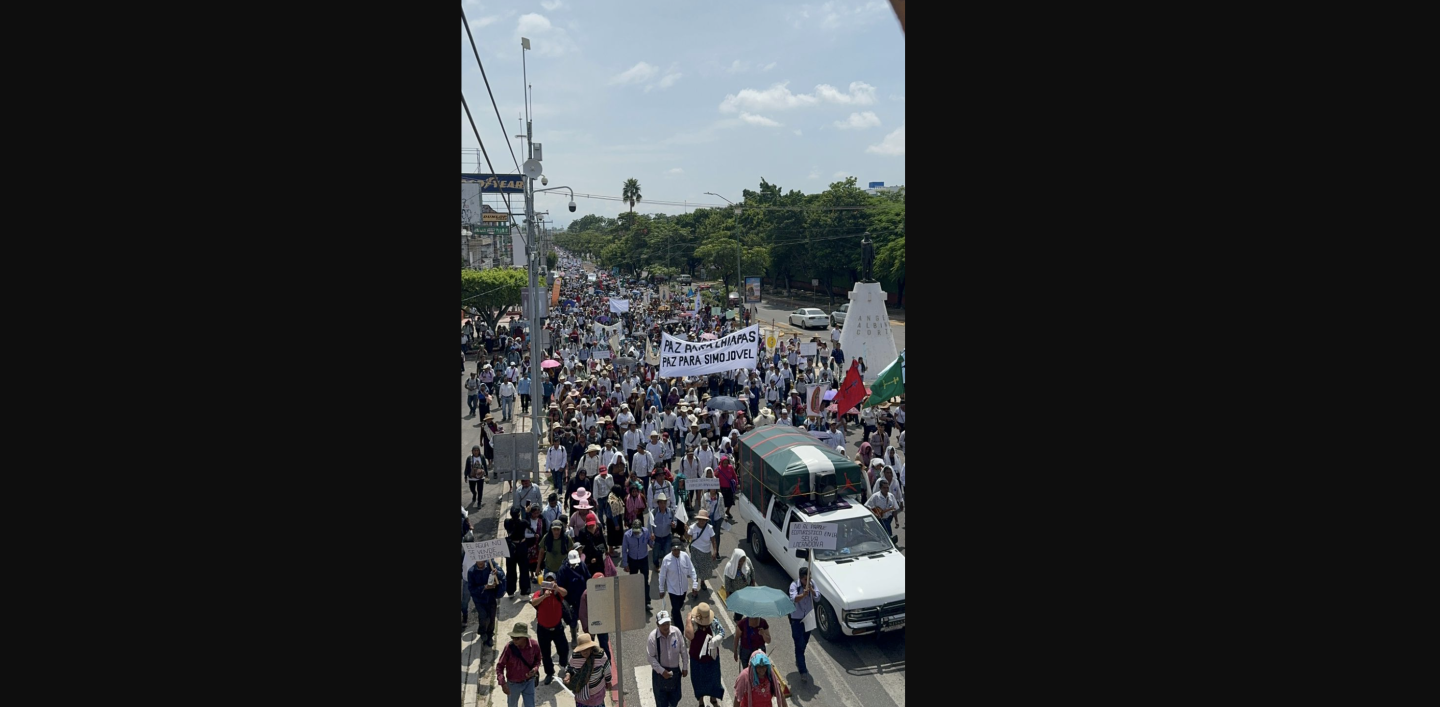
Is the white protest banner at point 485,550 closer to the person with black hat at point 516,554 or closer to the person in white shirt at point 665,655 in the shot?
the person with black hat at point 516,554

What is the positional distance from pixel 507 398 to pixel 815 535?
46.6ft

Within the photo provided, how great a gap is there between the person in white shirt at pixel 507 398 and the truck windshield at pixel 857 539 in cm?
1326

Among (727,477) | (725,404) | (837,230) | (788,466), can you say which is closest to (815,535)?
(788,466)

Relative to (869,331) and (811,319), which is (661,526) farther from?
(811,319)

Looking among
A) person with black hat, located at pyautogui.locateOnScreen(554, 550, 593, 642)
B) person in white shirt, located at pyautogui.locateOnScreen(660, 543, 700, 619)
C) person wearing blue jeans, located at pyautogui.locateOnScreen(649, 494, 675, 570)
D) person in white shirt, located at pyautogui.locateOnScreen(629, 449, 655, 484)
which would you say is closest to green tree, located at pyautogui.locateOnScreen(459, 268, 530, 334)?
person in white shirt, located at pyautogui.locateOnScreen(629, 449, 655, 484)

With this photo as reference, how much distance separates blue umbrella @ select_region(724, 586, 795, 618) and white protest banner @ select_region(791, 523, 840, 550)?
4.03ft

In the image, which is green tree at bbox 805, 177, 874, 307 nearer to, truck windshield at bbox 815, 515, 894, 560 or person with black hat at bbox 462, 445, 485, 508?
person with black hat at bbox 462, 445, 485, 508

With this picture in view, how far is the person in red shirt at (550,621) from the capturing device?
30.7 ft

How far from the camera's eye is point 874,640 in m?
10.6

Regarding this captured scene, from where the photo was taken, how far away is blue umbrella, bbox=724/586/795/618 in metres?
8.83

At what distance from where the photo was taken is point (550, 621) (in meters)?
9.41

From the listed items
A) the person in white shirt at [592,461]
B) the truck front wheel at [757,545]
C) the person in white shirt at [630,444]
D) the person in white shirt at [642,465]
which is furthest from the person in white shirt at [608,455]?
the truck front wheel at [757,545]

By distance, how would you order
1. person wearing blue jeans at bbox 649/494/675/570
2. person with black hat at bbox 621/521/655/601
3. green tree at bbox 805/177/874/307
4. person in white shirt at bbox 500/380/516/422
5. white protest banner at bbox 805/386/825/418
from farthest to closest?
green tree at bbox 805/177/874/307 → person in white shirt at bbox 500/380/516/422 → white protest banner at bbox 805/386/825/418 → person wearing blue jeans at bbox 649/494/675/570 → person with black hat at bbox 621/521/655/601

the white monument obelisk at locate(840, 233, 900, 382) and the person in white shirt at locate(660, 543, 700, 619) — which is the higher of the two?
the white monument obelisk at locate(840, 233, 900, 382)
